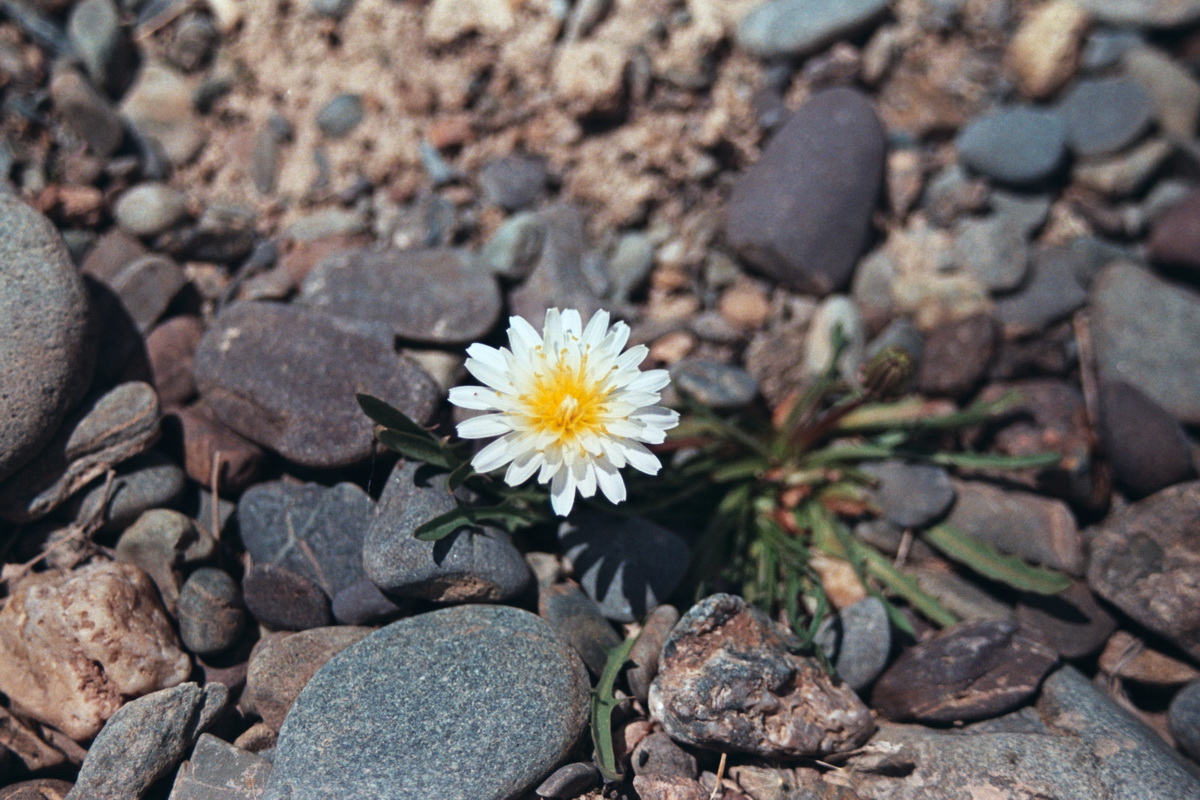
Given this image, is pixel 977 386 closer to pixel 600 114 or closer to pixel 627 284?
pixel 627 284

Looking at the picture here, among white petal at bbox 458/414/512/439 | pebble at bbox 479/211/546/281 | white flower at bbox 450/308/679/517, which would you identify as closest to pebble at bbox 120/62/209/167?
A: pebble at bbox 479/211/546/281

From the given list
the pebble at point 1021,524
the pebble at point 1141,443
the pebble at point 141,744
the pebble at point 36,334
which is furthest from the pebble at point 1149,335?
the pebble at point 36,334

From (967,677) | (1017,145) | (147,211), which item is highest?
(147,211)

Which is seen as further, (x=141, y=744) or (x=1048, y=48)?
(x=1048, y=48)

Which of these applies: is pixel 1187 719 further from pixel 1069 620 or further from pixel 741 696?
pixel 741 696

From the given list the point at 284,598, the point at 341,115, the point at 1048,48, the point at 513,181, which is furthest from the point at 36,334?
the point at 1048,48

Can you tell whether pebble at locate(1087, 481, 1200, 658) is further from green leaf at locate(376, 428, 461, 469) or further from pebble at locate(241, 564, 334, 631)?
pebble at locate(241, 564, 334, 631)

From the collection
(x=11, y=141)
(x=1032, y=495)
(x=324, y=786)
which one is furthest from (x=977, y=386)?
(x=11, y=141)
